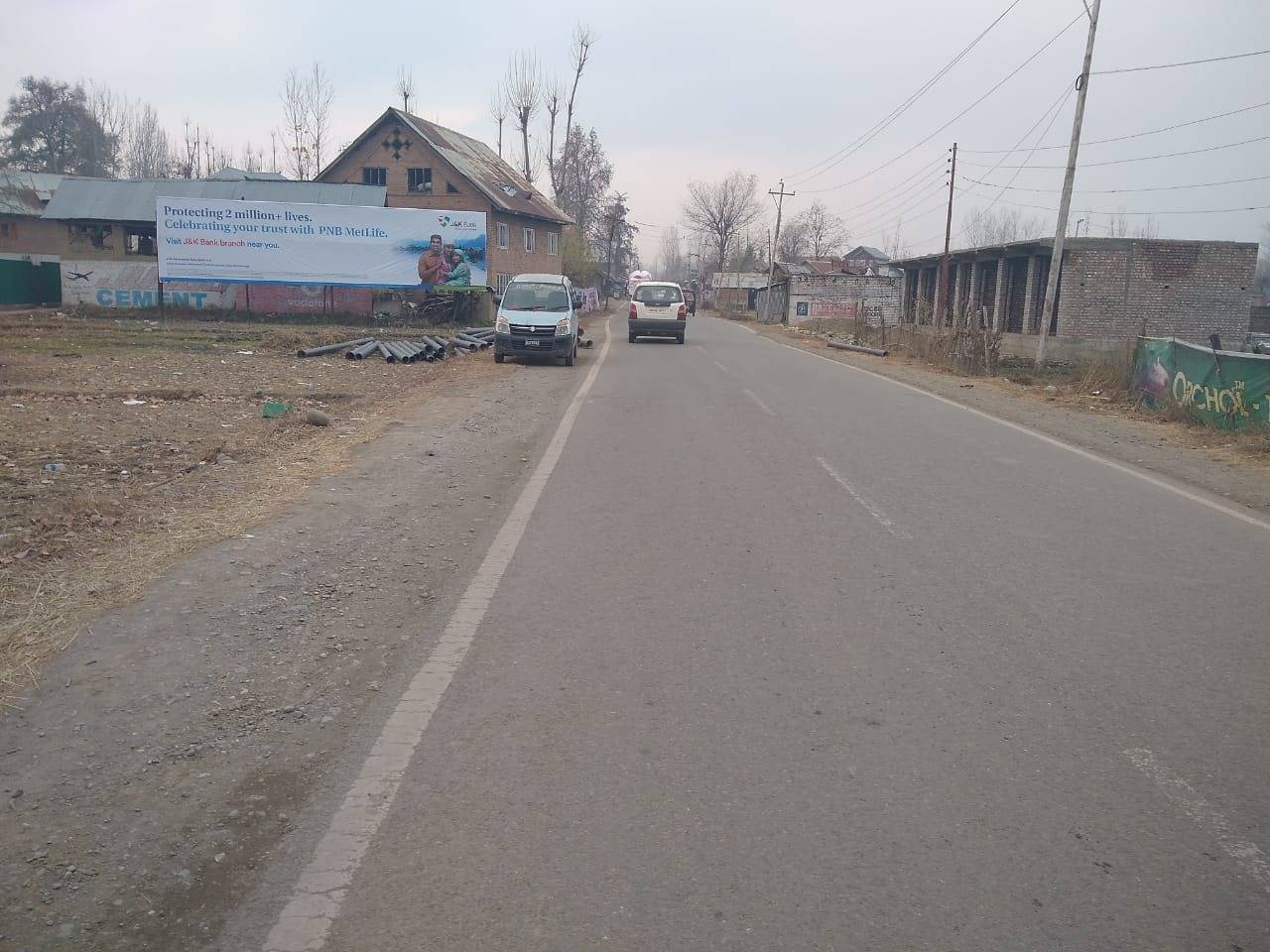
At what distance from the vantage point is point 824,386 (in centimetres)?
1956

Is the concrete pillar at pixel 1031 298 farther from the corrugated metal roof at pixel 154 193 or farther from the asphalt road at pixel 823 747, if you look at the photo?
the asphalt road at pixel 823 747

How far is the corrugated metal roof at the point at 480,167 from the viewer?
139 ft

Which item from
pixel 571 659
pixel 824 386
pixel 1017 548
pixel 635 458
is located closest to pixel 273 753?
pixel 571 659

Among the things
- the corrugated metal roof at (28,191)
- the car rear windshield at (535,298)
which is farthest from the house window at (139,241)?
the car rear windshield at (535,298)

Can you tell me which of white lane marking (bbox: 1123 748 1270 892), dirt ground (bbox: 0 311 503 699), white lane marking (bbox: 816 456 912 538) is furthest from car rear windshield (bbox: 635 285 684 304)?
white lane marking (bbox: 1123 748 1270 892)

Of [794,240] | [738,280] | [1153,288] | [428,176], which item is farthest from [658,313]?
[794,240]

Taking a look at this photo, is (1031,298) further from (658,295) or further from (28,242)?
(28,242)

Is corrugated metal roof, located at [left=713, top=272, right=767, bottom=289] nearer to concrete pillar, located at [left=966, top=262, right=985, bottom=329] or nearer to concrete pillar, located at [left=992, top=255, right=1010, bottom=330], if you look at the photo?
concrete pillar, located at [left=966, top=262, right=985, bottom=329]

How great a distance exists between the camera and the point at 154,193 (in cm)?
3888

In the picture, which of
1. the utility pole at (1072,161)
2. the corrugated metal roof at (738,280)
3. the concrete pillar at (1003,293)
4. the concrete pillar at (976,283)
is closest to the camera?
the utility pole at (1072,161)

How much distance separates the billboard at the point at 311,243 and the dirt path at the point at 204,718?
27302 mm

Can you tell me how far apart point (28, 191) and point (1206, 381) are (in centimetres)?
5167

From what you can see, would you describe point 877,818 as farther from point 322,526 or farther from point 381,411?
point 381,411

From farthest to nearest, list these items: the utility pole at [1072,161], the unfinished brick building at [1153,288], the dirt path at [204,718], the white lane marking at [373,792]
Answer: the unfinished brick building at [1153,288], the utility pole at [1072,161], the dirt path at [204,718], the white lane marking at [373,792]
